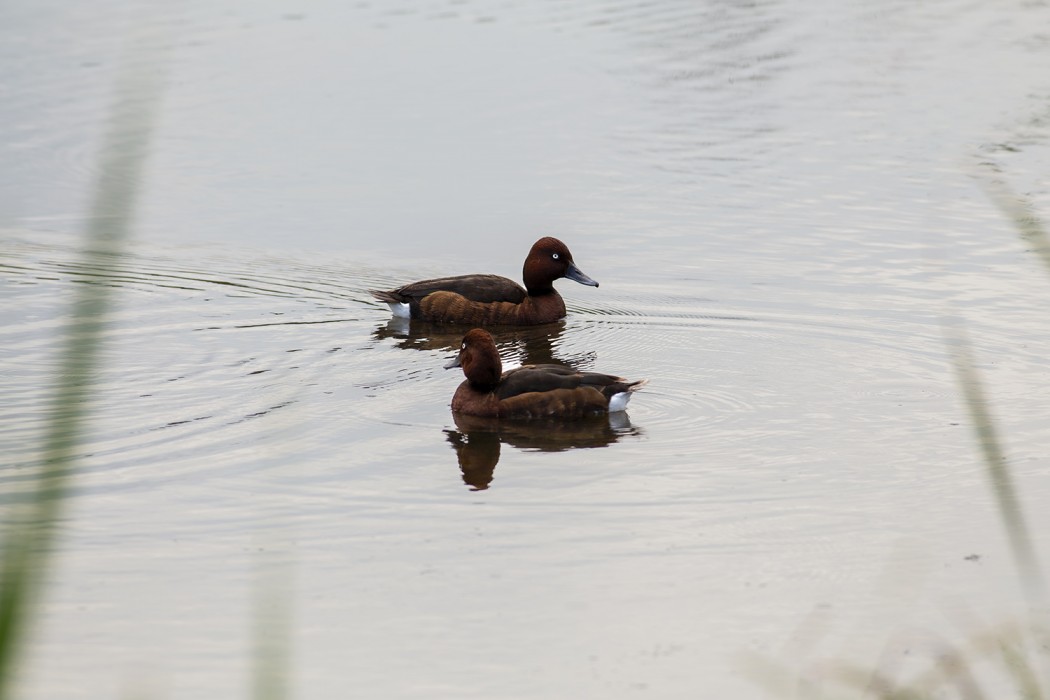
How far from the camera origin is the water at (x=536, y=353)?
6055mm

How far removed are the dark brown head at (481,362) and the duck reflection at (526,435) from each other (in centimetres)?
28

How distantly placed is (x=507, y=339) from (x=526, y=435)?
9.89ft

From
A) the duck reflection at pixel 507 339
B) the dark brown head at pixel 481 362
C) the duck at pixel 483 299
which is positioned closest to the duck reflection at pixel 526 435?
the dark brown head at pixel 481 362

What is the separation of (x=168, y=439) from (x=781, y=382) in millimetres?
4119

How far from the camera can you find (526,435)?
9039mm

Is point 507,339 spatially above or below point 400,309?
below

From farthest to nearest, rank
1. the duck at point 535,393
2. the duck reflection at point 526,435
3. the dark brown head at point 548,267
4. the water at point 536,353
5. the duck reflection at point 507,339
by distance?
the dark brown head at point 548,267, the duck reflection at point 507,339, the duck at point 535,393, the duck reflection at point 526,435, the water at point 536,353

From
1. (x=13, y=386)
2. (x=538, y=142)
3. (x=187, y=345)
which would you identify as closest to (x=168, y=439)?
(x=13, y=386)

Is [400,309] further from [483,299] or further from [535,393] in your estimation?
[535,393]

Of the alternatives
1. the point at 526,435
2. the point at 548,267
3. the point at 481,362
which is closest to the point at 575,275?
the point at 548,267

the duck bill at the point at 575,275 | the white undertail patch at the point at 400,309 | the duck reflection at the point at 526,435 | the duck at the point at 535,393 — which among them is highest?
the duck bill at the point at 575,275

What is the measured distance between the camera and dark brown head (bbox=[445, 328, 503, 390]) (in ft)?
30.6

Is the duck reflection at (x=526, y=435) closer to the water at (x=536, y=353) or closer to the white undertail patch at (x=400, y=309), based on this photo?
the water at (x=536, y=353)

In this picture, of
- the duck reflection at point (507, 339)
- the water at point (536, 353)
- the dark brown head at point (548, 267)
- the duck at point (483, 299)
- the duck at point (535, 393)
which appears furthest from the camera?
the dark brown head at point (548, 267)
